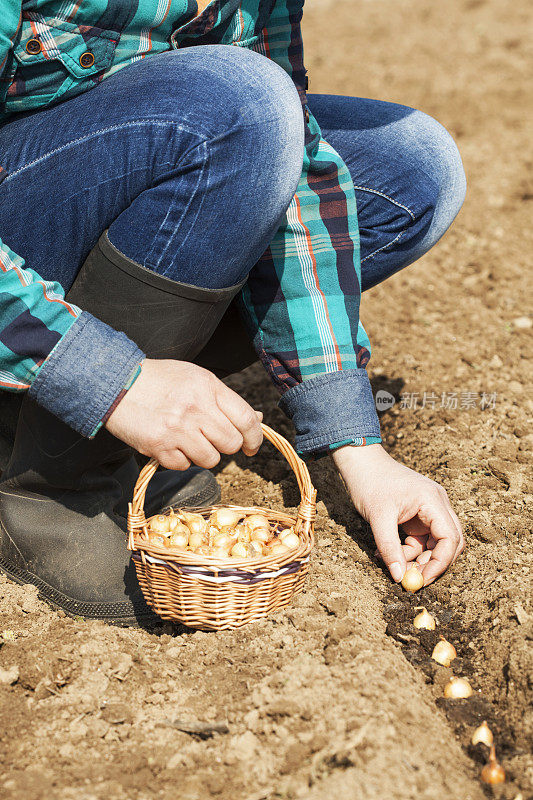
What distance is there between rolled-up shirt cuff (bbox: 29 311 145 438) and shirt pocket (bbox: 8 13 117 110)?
0.50 m

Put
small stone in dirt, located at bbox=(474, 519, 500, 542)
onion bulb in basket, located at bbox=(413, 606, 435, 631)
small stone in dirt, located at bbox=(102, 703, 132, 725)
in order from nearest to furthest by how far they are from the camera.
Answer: small stone in dirt, located at bbox=(102, 703, 132, 725), onion bulb in basket, located at bbox=(413, 606, 435, 631), small stone in dirt, located at bbox=(474, 519, 500, 542)

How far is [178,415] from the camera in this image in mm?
1273

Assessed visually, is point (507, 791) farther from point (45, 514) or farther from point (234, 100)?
point (234, 100)

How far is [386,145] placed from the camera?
2002 mm

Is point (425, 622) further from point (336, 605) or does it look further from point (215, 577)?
point (215, 577)

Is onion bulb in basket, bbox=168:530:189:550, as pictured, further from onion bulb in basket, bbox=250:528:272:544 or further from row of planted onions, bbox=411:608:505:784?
row of planted onions, bbox=411:608:505:784

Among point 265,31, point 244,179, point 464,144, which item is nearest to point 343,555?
point 244,179

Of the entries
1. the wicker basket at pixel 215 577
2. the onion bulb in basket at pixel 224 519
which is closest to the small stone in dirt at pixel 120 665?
the wicker basket at pixel 215 577

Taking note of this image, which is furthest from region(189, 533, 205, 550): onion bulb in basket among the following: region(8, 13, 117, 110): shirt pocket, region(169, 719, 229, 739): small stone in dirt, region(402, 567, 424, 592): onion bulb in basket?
region(8, 13, 117, 110): shirt pocket

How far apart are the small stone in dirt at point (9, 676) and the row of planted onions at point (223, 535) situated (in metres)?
0.36

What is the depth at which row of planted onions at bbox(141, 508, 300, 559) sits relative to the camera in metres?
1.51

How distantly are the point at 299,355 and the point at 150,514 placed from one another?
22.4 inches

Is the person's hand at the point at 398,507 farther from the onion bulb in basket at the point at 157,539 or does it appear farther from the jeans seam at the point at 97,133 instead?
the jeans seam at the point at 97,133

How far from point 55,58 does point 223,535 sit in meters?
0.98
